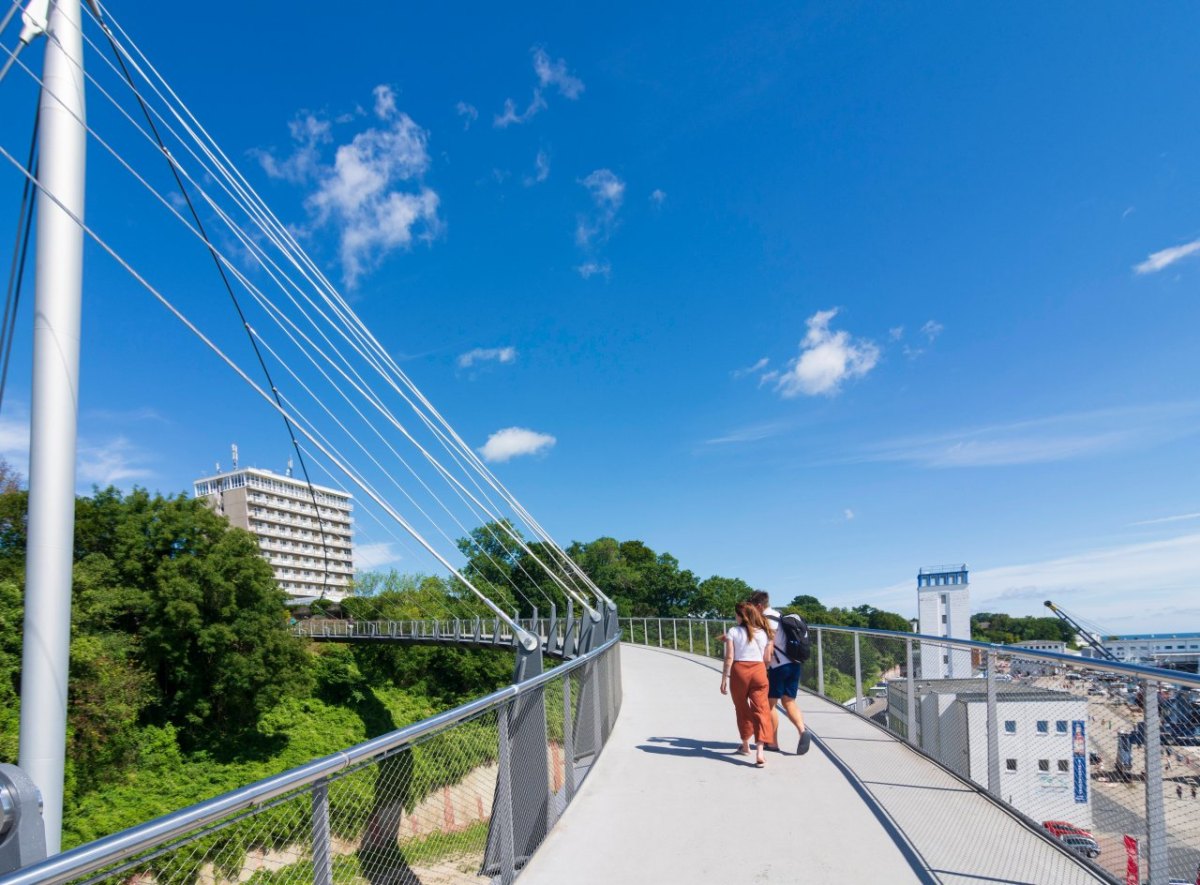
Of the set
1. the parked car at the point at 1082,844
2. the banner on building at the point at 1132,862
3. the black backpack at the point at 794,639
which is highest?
the black backpack at the point at 794,639

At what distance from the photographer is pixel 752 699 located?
25.2 feet

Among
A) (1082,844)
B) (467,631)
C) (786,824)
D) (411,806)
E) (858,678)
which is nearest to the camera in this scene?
(411,806)

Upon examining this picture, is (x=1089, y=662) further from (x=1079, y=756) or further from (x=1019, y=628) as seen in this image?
(x=1019, y=628)

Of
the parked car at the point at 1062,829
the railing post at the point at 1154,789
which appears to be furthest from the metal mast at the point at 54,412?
the railing post at the point at 1154,789

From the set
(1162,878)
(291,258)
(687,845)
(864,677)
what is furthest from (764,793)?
(291,258)

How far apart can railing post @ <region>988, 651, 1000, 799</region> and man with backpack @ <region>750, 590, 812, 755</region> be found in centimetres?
192

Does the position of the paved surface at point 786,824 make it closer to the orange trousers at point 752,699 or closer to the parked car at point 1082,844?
the parked car at point 1082,844

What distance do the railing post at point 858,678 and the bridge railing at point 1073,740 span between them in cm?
134

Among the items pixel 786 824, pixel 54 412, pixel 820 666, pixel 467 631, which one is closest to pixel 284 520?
pixel 467 631

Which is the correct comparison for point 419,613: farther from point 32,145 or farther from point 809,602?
point 32,145

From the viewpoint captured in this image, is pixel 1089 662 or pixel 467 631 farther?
pixel 467 631

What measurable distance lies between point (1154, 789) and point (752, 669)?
3716mm

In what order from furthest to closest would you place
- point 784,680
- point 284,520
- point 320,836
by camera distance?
1. point 284,520
2. point 784,680
3. point 320,836

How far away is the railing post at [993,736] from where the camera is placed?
6.23 m
